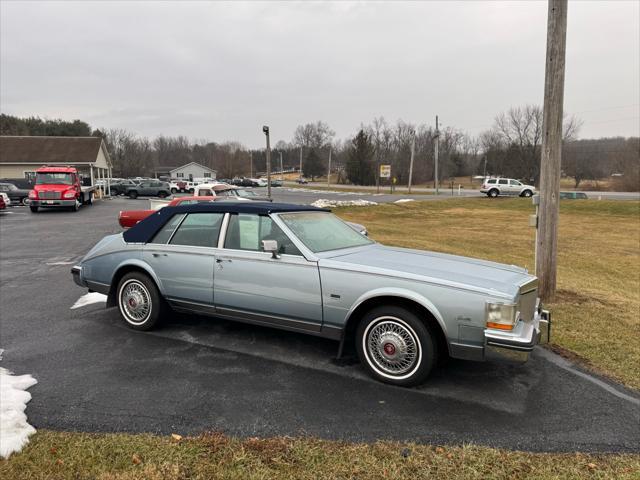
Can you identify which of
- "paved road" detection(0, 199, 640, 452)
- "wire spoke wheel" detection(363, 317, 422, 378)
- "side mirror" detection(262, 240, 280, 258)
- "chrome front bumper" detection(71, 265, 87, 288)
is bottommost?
"paved road" detection(0, 199, 640, 452)

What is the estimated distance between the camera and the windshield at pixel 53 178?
23.3 m

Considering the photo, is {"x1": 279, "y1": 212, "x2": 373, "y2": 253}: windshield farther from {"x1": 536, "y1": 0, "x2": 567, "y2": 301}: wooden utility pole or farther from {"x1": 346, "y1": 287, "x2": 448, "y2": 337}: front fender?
{"x1": 536, "y1": 0, "x2": 567, "y2": 301}: wooden utility pole

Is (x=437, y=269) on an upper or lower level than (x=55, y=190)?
lower

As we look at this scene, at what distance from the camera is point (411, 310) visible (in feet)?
12.1

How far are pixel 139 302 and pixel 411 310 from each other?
121 inches

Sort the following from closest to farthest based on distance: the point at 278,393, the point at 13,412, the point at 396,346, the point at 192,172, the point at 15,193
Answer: the point at 13,412, the point at 278,393, the point at 396,346, the point at 15,193, the point at 192,172

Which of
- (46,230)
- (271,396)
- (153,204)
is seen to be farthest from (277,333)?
(46,230)

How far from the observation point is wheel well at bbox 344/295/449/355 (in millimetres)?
3666

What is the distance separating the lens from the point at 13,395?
11.4ft

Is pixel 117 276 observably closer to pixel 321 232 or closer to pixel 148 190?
pixel 321 232

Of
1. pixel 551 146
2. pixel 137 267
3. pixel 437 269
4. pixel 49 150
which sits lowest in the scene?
pixel 137 267

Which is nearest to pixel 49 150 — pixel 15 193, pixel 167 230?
pixel 15 193

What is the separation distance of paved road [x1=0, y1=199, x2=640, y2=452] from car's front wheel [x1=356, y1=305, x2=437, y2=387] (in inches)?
5.1

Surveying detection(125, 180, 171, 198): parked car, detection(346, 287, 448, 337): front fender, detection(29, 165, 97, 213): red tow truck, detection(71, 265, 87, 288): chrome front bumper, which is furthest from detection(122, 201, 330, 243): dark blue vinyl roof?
detection(125, 180, 171, 198): parked car
